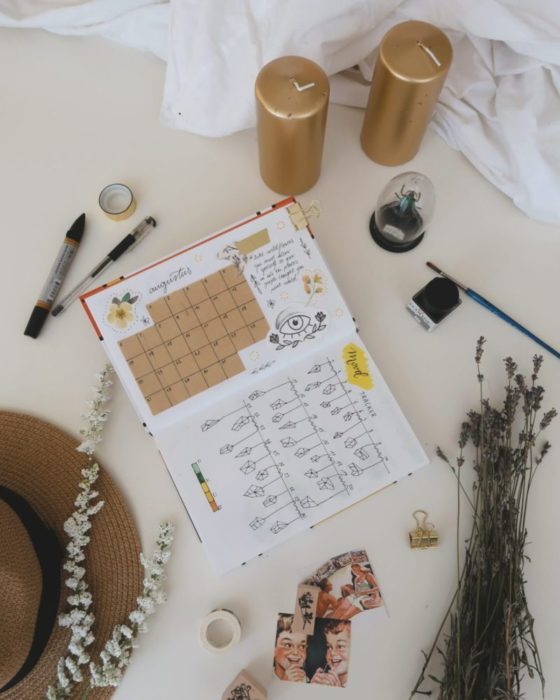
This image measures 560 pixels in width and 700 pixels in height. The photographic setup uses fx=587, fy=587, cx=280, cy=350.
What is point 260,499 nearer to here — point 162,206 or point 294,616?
point 294,616

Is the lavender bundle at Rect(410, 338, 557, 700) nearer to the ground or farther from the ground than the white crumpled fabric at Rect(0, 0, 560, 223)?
nearer to the ground

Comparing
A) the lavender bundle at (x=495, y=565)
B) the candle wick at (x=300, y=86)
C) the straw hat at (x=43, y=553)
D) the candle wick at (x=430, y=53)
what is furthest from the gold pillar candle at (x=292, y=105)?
the straw hat at (x=43, y=553)

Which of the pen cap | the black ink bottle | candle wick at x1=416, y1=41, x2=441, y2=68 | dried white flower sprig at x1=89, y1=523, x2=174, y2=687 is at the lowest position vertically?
dried white flower sprig at x1=89, y1=523, x2=174, y2=687

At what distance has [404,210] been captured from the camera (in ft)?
2.65

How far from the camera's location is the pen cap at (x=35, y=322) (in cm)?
79

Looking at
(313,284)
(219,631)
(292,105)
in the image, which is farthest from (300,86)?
(219,631)

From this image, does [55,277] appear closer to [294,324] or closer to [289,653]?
[294,324]

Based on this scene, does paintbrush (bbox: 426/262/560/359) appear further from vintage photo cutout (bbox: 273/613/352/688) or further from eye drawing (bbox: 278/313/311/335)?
vintage photo cutout (bbox: 273/613/352/688)

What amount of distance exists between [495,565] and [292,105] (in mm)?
592

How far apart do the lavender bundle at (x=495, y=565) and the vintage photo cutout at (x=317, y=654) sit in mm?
92

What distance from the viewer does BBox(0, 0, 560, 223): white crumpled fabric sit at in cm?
76

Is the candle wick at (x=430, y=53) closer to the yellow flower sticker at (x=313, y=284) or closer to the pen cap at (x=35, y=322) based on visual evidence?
the yellow flower sticker at (x=313, y=284)

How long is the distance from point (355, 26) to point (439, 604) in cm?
77

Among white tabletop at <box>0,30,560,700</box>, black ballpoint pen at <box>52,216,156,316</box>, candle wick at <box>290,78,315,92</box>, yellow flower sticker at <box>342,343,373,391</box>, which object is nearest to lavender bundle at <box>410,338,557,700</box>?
white tabletop at <box>0,30,560,700</box>
